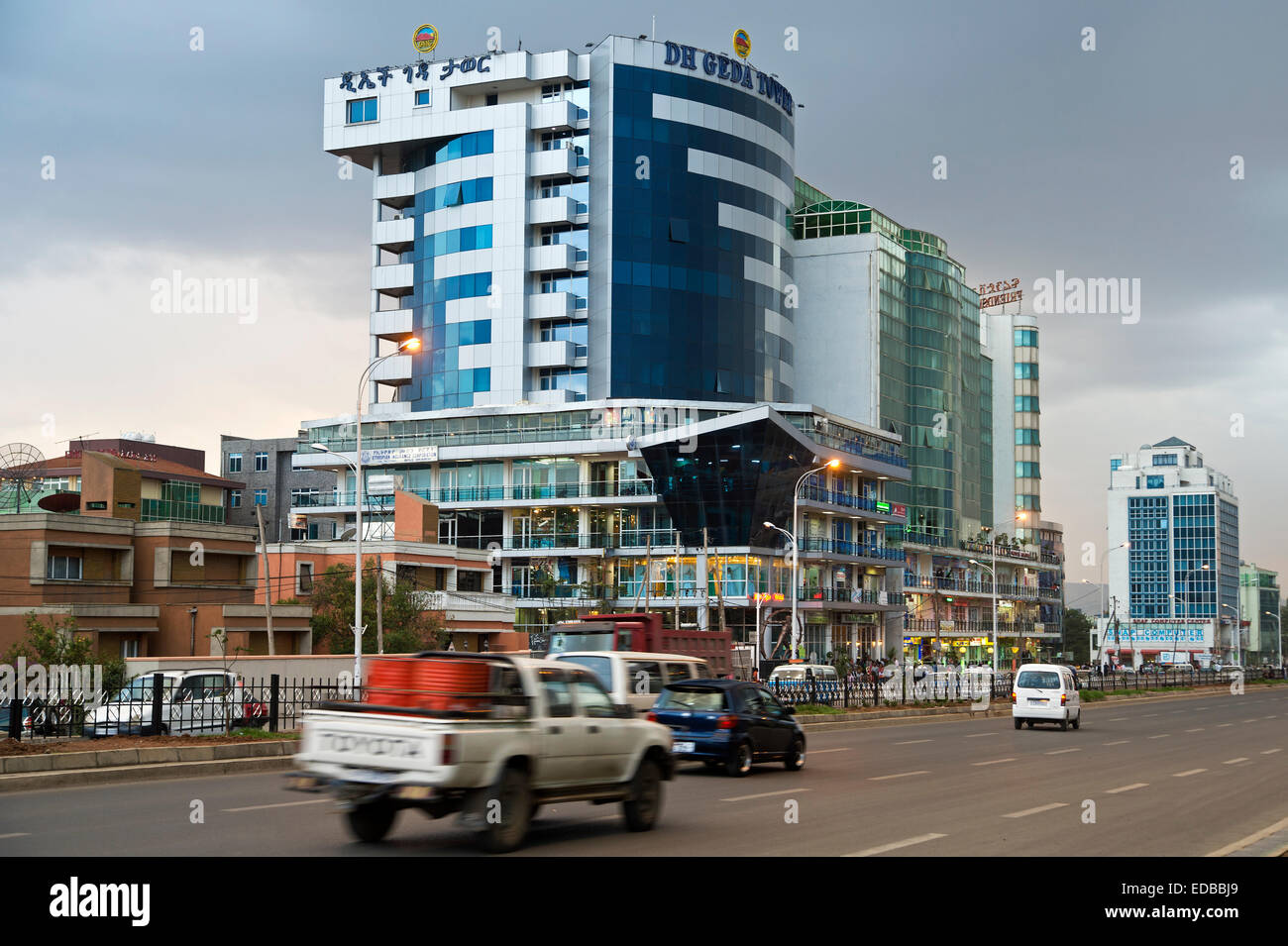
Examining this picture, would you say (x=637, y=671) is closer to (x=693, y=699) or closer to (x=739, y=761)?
(x=693, y=699)

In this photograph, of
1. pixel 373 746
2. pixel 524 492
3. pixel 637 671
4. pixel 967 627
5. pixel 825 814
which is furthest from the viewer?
pixel 967 627

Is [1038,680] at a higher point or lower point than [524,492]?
lower

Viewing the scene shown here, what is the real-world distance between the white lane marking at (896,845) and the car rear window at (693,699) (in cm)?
737

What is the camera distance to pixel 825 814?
15.9 metres

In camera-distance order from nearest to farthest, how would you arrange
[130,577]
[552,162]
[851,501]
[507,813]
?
1. [507,813]
2. [130,577]
3. [851,501]
4. [552,162]

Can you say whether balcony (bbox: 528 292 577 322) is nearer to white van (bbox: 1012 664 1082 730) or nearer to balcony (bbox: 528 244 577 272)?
balcony (bbox: 528 244 577 272)

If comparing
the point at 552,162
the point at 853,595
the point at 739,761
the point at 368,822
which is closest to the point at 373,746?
the point at 368,822

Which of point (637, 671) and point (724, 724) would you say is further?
point (637, 671)

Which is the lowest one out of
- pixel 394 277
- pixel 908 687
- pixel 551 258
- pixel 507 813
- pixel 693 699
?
pixel 908 687

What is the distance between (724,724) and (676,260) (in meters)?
79.4

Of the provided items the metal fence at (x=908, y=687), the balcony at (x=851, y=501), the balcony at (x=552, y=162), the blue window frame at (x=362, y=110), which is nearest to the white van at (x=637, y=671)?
the metal fence at (x=908, y=687)
